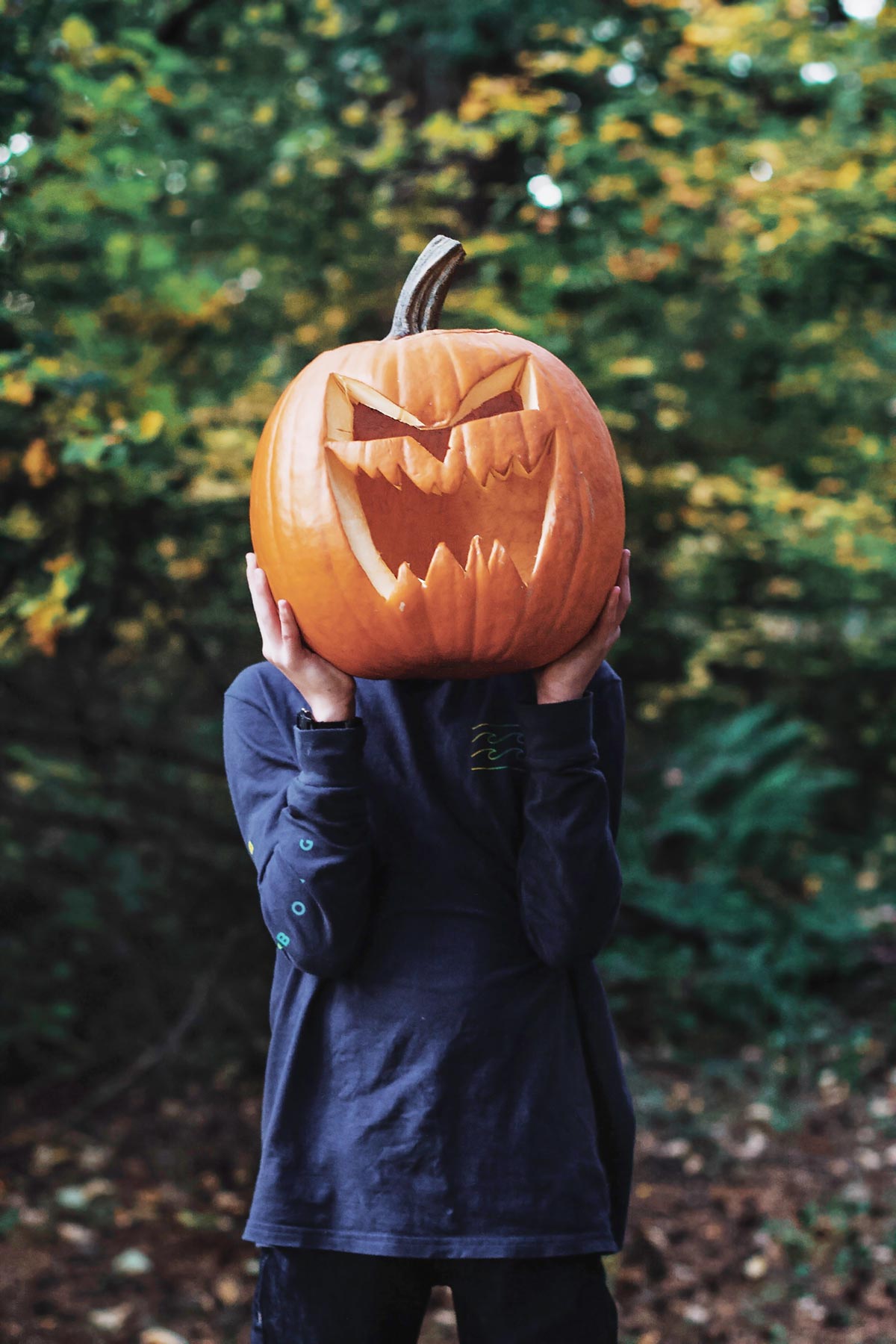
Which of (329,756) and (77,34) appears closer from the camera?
(329,756)

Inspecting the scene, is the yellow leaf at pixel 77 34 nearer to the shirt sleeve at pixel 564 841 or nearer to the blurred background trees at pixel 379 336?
the blurred background trees at pixel 379 336

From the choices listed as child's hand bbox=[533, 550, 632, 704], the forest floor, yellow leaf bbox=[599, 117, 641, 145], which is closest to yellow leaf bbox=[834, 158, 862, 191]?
yellow leaf bbox=[599, 117, 641, 145]

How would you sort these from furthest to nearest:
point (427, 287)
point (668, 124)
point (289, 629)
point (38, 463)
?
point (668, 124) → point (38, 463) → point (427, 287) → point (289, 629)

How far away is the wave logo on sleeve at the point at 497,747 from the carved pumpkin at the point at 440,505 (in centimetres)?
10

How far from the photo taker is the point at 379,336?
4.75m

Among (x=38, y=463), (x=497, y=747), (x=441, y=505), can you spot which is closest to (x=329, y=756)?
(x=497, y=747)

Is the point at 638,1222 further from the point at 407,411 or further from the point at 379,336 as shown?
the point at 379,336

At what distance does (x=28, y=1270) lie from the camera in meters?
3.62

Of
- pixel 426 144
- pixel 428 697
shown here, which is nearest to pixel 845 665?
pixel 426 144

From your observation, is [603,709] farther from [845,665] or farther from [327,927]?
[845,665]

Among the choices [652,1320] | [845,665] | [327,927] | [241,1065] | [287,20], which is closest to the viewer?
[327,927]

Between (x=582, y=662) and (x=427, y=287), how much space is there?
0.69 meters

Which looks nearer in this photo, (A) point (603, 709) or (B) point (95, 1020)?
(A) point (603, 709)

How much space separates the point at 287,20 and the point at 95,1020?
4686 millimetres
